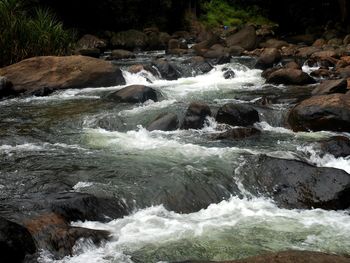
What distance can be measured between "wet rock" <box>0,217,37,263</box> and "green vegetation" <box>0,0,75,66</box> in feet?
39.6

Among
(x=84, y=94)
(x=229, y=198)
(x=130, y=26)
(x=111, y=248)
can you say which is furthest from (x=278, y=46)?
(x=111, y=248)

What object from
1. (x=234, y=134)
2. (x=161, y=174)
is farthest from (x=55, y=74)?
(x=161, y=174)

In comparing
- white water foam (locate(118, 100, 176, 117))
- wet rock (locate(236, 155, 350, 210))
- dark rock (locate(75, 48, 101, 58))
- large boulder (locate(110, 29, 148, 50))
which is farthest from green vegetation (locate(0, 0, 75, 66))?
wet rock (locate(236, 155, 350, 210))

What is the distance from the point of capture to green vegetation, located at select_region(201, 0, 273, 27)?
38594 mm

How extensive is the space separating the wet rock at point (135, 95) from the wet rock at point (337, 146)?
589 cm

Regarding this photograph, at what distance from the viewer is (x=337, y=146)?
29.2 feet

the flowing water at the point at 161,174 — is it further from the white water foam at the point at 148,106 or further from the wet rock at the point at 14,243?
the wet rock at the point at 14,243

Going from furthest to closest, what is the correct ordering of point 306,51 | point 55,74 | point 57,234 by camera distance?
point 306,51 < point 55,74 < point 57,234

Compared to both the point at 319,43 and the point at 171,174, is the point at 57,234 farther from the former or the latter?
the point at 319,43

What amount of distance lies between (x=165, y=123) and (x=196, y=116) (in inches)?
29.5

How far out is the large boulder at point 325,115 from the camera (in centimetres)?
1038

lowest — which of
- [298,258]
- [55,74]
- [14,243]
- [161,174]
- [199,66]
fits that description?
[161,174]

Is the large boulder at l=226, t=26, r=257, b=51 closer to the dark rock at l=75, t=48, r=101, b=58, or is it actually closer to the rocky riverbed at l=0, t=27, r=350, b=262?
the dark rock at l=75, t=48, r=101, b=58

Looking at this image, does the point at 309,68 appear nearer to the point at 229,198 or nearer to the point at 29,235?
the point at 229,198
